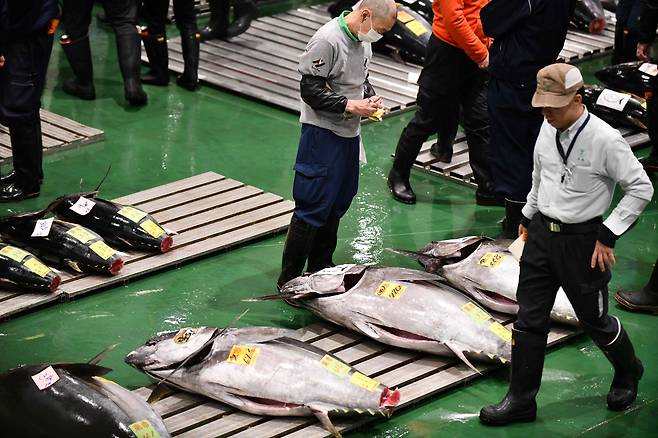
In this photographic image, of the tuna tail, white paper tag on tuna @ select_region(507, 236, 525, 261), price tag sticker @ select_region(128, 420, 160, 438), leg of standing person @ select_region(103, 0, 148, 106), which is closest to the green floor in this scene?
leg of standing person @ select_region(103, 0, 148, 106)

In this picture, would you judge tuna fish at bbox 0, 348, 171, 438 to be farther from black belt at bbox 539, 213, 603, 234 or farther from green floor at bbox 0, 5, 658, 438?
black belt at bbox 539, 213, 603, 234

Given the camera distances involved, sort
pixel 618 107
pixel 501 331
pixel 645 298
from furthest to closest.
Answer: pixel 618 107 → pixel 645 298 → pixel 501 331

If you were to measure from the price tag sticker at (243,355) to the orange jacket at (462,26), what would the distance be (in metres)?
2.97

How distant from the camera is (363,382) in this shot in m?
6.01

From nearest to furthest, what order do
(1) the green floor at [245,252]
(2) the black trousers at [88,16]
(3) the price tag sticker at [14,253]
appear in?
1. (1) the green floor at [245,252]
2. (3) the price tag sticker at [14,253]
3. (2) the black trousers at [88,16]

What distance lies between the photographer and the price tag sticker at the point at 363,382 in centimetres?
600

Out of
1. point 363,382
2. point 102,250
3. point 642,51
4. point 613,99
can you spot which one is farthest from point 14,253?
point 642,51

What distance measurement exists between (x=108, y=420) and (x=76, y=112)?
533 cm

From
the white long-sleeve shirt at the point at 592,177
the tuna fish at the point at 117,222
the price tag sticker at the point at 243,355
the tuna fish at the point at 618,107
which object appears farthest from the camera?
the tuna fish at the point at 618,107

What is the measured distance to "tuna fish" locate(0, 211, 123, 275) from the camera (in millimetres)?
7355

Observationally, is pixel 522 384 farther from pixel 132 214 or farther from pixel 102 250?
pixel 132 214

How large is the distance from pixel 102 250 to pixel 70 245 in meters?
0.19

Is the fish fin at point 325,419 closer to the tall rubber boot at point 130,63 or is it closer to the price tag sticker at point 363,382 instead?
the price tag sticker at point 363,382

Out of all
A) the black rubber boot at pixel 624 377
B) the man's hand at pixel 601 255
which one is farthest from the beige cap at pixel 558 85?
the black rubber boot at pixel 624 377
